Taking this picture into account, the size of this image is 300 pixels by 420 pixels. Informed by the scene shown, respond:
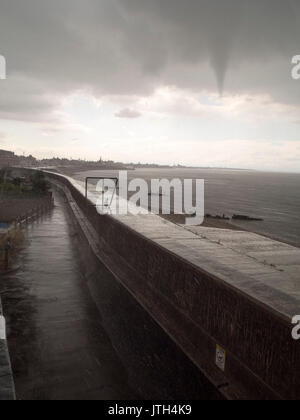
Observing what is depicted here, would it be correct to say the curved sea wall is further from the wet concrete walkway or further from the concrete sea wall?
the concrete sea wall

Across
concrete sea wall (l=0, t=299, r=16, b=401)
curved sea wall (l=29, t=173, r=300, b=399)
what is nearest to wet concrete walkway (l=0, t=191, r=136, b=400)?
concrete sea wall (l=0, t=299, r=16, b=401)

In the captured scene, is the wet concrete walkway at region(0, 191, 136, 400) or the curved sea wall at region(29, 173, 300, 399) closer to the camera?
the curved sea wall at region(29, 173, 300, 399)

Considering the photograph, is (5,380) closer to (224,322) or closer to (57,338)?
(224,322)

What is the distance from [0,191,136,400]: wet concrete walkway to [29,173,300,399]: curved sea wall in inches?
72.0

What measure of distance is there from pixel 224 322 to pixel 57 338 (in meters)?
6.02

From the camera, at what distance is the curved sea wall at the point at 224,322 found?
536 cm

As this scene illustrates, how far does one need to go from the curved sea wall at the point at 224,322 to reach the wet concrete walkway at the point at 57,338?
1830 millimetres

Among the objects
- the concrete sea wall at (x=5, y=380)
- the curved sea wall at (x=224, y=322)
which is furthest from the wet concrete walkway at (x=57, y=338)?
the curved sea wall at (x=224, y=322)

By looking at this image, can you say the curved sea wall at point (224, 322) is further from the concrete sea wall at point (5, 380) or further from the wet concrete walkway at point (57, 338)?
the concrete sea wall at point (5, 380)

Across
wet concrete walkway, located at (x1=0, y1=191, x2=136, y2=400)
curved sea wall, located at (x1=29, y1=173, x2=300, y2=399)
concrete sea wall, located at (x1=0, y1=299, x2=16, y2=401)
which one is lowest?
wet concrete walkway, located at (x1=0, y1=191, x2=136, y2=400)

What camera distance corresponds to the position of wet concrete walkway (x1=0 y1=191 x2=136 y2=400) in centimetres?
837

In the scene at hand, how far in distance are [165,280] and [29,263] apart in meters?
10.8

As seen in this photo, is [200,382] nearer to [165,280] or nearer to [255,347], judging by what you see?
[255,347]

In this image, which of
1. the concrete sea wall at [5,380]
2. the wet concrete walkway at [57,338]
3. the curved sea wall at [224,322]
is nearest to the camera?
the curved sea wall at [224,322]
